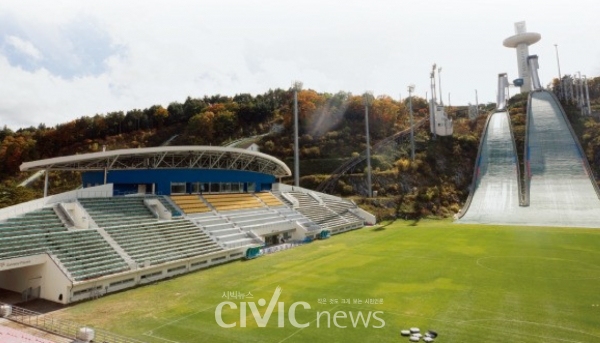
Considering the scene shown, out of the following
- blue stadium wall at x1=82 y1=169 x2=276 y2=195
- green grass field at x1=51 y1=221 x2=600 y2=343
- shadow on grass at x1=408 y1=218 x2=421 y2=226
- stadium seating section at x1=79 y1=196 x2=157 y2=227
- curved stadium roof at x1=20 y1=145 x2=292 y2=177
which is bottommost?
green grass field at x1=51 y1=221 x2=600 y2=343

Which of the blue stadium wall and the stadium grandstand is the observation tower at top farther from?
the blue stadium wall

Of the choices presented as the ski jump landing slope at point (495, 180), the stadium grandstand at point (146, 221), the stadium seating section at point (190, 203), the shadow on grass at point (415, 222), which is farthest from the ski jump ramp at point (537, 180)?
the stadium seating section at point (190, 203)

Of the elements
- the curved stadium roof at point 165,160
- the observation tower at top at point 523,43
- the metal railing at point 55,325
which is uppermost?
the observation tower at top at point 523,43

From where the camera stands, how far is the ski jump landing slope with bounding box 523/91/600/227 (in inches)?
1518

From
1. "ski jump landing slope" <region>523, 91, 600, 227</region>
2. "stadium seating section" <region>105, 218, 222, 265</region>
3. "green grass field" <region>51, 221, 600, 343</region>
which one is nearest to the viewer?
"green grass field" <region>51, 221, 600, 343</region>

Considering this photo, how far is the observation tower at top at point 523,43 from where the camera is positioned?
295 feet

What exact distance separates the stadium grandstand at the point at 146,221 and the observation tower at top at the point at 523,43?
2817 inches

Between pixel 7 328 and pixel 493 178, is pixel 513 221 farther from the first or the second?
pixel 7 328

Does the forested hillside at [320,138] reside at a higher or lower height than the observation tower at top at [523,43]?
lower

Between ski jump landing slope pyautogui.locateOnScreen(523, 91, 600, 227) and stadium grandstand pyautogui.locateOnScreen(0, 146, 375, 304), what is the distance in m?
19.9

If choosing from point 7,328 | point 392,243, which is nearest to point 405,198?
point 392,243

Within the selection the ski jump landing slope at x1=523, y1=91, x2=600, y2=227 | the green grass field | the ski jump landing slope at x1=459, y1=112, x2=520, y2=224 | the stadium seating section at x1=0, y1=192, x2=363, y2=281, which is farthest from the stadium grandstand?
the ski jump landing slope at x1=523, y1=91, x2=600, y2=227

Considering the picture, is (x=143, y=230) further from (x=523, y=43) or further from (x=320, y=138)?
(x=523, y=43)

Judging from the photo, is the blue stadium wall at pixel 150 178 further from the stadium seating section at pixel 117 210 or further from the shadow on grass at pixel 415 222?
the shadow on grass at pixel 415 222
